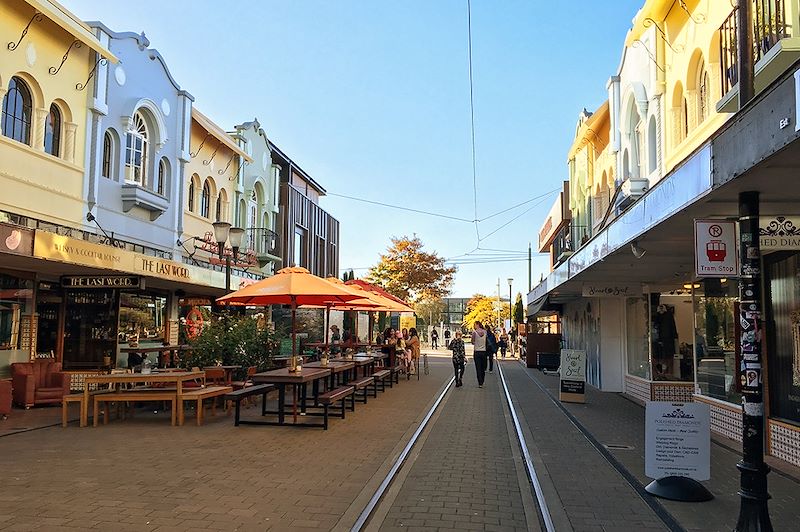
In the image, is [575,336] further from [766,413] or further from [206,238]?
[766,413]

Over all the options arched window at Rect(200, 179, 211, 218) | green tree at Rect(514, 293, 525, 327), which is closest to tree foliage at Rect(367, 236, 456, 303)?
green tree at Rect(514, 293, 525, 327)

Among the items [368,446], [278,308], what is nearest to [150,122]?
[278,308]

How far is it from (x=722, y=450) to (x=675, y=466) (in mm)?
3050

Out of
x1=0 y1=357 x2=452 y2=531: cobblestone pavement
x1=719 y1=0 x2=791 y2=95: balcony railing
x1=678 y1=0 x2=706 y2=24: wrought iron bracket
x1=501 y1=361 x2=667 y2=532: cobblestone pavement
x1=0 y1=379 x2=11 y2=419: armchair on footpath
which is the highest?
x1=678 y1=0 x2=706 y2=24: wrought iron bracket

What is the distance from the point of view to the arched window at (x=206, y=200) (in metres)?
24.2

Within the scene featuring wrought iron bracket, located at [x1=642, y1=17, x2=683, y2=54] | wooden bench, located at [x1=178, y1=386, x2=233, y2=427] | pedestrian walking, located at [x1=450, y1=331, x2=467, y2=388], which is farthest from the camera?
pedestrian walking, located at [x1=450, y1=331, x2=467, y2=388]

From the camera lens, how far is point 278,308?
30.1 metres

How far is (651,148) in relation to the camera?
15.7 meters

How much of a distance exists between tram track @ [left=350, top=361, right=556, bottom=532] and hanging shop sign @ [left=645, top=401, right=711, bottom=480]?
1210 millimetres

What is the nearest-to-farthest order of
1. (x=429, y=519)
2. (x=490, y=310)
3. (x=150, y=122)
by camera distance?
(x=429, y=519)
(x=150, y=122)
(x=490, y=310)

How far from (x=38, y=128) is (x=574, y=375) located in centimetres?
1305

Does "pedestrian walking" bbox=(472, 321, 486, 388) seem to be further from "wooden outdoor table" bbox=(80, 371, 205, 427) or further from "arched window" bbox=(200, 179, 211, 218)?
"arched window" bbox=(200, 179, 211, 218)

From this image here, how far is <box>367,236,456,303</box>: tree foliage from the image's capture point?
149ft

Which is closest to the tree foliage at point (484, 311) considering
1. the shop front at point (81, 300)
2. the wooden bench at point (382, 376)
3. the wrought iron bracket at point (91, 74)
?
the wooden bench at point (382, 376)
